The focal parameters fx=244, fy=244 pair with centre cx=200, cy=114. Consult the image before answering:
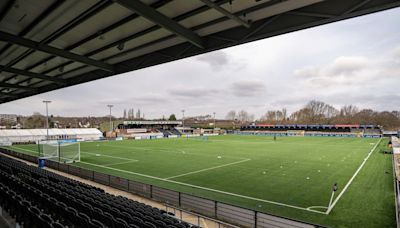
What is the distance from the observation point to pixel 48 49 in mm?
10055

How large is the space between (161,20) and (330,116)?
14154 cm

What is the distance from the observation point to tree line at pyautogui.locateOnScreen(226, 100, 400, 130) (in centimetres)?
9581

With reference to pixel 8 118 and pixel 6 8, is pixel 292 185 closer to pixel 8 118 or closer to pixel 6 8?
pixel 6 8

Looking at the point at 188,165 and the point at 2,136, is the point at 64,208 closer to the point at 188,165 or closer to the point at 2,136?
the point at 188,165

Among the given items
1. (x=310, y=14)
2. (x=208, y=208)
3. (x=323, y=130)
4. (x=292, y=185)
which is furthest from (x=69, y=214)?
(x=323, y=130)

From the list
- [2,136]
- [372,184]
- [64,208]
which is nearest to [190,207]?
[64,208]

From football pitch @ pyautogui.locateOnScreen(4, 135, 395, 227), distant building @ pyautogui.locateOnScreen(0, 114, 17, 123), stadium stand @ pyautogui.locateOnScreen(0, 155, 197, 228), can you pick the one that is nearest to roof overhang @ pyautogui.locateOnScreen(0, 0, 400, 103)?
stadium stand @ pyautogui.locateOnScreen(0, 155, 197, 228)

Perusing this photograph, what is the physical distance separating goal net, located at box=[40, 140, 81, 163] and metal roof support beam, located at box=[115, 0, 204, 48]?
24179 mm

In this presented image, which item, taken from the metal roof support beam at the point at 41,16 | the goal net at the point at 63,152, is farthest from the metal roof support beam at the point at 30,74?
the goal net at the point at 63,152

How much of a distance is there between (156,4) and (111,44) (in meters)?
3.97

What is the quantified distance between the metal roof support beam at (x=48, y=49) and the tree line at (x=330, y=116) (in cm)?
10857

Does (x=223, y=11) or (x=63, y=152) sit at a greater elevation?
(x=223, y=11)

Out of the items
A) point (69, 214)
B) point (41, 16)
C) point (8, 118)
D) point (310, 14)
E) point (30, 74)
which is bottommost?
point (69, 214)

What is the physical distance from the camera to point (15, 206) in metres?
6.73
